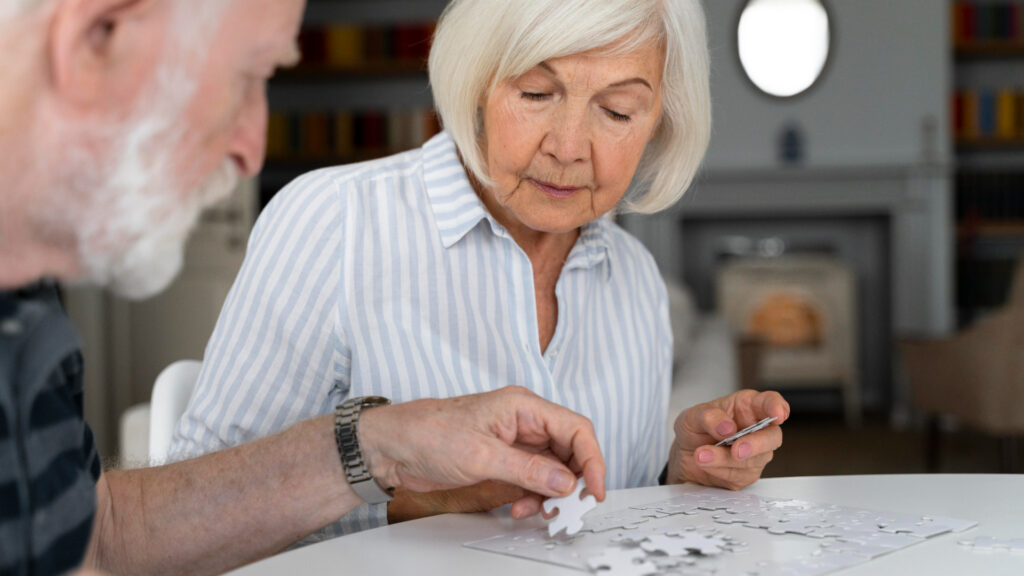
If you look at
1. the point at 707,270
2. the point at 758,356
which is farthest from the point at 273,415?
the point at 707,270

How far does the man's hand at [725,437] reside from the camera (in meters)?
1.19

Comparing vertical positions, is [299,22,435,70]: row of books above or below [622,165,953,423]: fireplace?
above

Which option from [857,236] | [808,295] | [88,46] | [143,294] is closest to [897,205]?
[857,236]

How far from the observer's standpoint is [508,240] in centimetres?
143

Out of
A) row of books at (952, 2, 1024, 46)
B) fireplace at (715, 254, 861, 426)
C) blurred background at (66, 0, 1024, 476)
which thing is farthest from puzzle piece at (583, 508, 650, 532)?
row of books at (952, 2, 1024, 46)

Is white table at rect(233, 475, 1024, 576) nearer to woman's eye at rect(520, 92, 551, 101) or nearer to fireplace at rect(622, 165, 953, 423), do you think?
woman's eye at rect(520, 92, 551, 101)

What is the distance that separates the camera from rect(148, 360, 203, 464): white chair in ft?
4.51

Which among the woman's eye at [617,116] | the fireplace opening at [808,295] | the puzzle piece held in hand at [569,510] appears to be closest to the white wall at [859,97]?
the fireplace opening at [808,295]

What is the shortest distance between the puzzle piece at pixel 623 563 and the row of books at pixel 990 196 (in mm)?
6313

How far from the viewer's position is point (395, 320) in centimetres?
138

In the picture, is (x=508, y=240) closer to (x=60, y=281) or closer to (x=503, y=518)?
(x=503, y=518)

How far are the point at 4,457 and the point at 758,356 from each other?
4545mm

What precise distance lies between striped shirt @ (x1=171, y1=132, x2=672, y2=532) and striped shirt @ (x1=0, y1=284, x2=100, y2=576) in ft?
1.41

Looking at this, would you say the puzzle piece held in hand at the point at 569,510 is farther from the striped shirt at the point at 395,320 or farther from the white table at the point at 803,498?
the striped shirt at the point at 395,320
